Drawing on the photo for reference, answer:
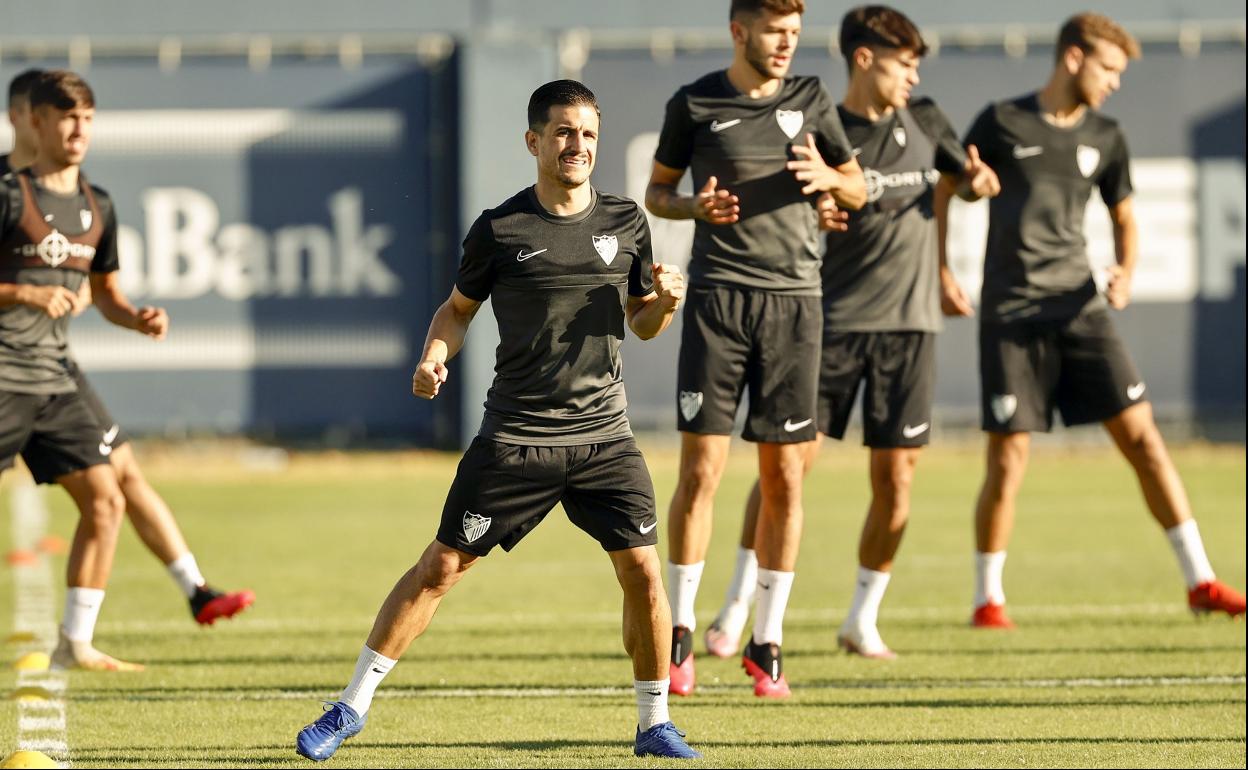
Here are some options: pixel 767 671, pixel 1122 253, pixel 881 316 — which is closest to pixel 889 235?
pixel 881 316

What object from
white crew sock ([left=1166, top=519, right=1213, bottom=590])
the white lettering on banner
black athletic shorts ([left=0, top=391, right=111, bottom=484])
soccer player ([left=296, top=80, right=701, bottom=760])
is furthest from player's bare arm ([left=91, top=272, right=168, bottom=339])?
the white lettering on banner

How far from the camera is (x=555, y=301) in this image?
5684 millimetres

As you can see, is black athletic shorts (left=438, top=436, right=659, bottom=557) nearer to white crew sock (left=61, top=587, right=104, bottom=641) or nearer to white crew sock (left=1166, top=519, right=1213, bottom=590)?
white crew sock (left=61, top=587, right=104, bottom=641)

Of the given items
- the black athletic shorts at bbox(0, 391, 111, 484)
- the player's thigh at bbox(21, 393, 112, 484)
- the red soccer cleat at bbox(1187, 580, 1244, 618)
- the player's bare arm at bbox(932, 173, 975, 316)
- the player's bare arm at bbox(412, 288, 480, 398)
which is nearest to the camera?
the player's bare arm at bbox(412, 288, 480, 398)

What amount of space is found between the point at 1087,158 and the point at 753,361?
238cm

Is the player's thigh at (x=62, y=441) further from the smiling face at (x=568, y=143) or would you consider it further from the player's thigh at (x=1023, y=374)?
the player's thigh at (x=1023, y=374)

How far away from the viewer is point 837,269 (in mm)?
8227

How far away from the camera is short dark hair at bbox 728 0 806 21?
272 inches

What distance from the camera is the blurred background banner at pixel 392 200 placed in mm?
17625

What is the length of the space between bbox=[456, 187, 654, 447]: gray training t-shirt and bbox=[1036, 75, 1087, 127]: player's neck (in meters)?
3.55

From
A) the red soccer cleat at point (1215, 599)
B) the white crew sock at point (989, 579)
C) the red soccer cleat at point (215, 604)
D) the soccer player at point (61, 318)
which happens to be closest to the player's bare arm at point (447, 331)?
the soccer player at point (61, 318)

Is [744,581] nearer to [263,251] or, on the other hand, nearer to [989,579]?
[989,579]

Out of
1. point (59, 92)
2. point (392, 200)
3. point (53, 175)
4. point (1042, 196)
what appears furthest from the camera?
point (392, 200)

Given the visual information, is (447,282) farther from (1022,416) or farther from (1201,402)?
(1022,416)
